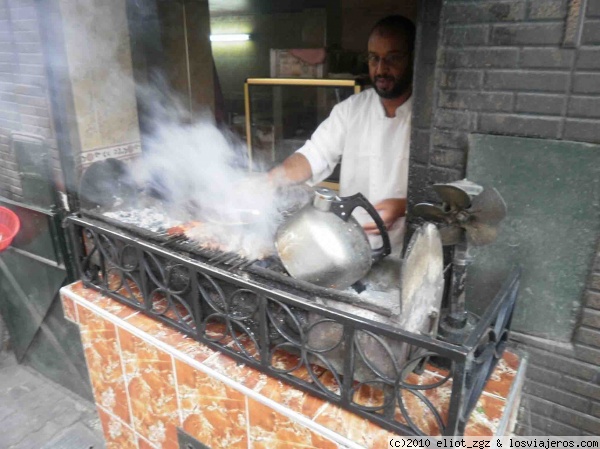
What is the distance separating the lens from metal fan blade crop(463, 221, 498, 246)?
1783 millimetres

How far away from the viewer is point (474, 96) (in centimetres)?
205

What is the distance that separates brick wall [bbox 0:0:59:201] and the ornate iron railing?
5.02ft

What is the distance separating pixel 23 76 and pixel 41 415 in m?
3.40

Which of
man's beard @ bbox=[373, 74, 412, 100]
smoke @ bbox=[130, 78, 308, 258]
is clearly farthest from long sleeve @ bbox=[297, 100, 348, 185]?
man's beard @ bbox=[373, 74, 412, 100]

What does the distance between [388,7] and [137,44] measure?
274 centimetres

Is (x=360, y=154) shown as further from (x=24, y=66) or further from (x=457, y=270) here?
(x=24, y=66)

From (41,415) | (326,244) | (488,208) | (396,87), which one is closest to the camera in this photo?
(488,208)

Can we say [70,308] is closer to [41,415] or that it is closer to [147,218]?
[147,218]

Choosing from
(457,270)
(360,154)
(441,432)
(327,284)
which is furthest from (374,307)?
(360,154)

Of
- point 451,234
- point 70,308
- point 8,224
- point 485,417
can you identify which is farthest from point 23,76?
point 485,417

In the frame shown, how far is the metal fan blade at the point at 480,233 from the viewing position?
5.85 feet

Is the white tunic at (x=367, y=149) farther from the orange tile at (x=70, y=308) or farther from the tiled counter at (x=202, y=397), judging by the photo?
the orange tile at (x=70, y=308)

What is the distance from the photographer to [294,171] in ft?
10.8

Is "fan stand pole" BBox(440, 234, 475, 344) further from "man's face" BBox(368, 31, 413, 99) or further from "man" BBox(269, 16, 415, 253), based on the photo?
"man's face" BBox(368, 31, 413, 99)
